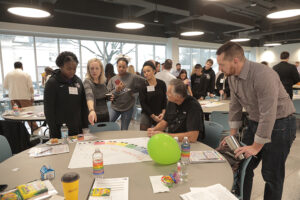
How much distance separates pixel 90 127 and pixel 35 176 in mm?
1164

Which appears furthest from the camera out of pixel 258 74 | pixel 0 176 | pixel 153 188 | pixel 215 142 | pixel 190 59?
pixel 190 59

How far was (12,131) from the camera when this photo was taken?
8.04 feet

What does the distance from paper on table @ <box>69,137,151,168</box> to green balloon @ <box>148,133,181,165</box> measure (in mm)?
140

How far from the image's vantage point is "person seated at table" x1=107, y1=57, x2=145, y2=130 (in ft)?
10.7

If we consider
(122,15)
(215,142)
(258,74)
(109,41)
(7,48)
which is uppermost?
(122,15)

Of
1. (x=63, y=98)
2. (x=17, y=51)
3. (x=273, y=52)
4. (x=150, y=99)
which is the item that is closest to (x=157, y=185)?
(x=63, y=98)

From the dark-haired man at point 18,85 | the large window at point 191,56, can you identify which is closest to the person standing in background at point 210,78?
the dark-haired man at point 18,85

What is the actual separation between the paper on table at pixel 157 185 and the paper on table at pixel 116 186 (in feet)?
0.50

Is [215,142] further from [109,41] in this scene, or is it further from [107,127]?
[109,41]

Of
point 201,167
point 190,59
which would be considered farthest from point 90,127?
point 190,59

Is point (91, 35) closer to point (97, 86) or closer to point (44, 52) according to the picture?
point (44, 52)

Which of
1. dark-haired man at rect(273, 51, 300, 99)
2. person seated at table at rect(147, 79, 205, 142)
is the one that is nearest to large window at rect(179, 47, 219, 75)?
dark-haired man at rect(273, 51, 300, 99)

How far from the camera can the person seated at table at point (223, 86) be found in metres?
4.29

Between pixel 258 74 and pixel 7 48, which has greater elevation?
pixel 7 48
